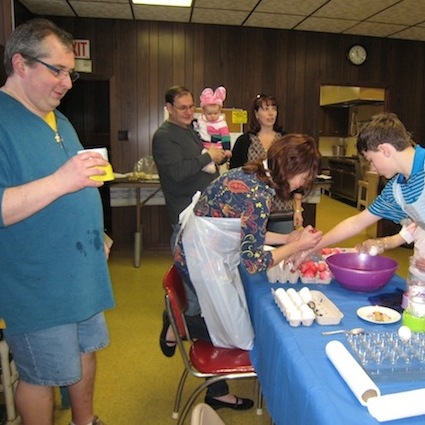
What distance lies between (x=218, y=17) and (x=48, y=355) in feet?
13.2

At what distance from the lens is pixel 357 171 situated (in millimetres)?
7383

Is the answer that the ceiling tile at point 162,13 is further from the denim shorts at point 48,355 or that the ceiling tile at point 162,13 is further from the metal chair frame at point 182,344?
the denim shorts at point 48,355

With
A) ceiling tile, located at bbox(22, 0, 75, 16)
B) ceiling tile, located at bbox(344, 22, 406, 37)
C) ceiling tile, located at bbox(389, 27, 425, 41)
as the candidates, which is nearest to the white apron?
ceiling tile, located at bbox(22, 0, 75, 16)

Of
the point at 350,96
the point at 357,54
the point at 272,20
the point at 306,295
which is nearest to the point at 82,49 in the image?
the point at 272,20

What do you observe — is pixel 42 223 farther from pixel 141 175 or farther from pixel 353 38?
pixel 353 38

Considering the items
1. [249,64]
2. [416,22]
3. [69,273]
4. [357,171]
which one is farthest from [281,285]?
[357,171]

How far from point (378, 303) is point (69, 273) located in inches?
40.7

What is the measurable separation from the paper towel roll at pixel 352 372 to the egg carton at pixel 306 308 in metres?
0.17

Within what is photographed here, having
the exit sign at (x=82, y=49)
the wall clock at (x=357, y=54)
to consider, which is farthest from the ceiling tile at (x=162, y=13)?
the wall clock at (x=357, y=54)

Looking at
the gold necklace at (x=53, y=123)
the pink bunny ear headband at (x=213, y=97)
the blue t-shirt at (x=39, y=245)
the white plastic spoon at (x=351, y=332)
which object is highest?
the pink bunny ear headband at (x=213, y=97)

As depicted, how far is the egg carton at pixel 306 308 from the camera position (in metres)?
1.21

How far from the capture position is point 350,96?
27.3 feet

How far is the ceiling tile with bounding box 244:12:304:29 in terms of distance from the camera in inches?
167

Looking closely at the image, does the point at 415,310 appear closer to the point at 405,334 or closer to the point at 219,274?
the point at 405,334
